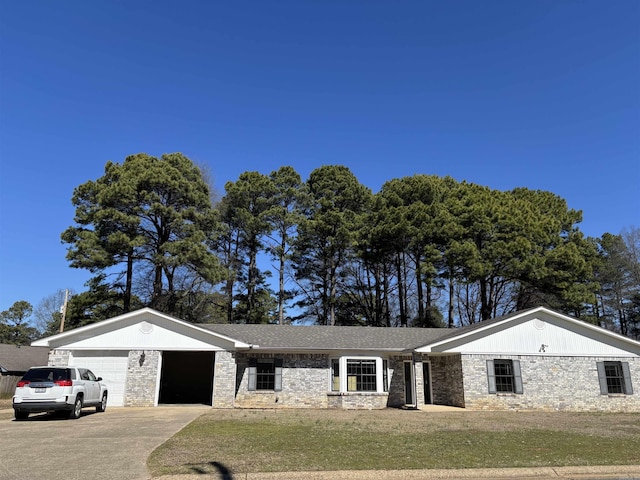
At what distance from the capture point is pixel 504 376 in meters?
19.2

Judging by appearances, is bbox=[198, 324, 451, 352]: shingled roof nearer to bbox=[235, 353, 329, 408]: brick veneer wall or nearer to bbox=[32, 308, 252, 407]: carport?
bbox=[235, 353, 329, 408]: brick veneer wall

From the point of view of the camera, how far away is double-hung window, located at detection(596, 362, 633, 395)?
769 inches

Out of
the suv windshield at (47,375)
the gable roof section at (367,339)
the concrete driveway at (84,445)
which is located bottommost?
the concrete driveway at (84,445)

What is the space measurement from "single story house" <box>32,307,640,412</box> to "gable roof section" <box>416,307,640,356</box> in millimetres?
42

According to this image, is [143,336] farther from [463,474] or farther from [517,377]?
[517,377]

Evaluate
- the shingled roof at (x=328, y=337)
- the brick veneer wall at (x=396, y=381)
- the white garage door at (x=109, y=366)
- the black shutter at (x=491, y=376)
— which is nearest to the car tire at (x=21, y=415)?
the white garage door at (x=109, y=366)

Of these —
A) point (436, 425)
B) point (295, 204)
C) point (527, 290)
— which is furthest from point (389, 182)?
point (436, 425)

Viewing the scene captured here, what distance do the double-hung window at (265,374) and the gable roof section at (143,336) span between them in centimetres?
146

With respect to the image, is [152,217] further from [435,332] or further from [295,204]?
[435,332]

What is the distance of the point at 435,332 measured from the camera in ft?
79.1

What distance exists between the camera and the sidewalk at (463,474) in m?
6.54

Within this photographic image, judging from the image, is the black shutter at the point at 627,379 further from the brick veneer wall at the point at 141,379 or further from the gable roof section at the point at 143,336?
the brick veneer wall at the point at 141,379

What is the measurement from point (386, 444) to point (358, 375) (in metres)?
10.7

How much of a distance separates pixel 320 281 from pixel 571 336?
1755 centimetres
